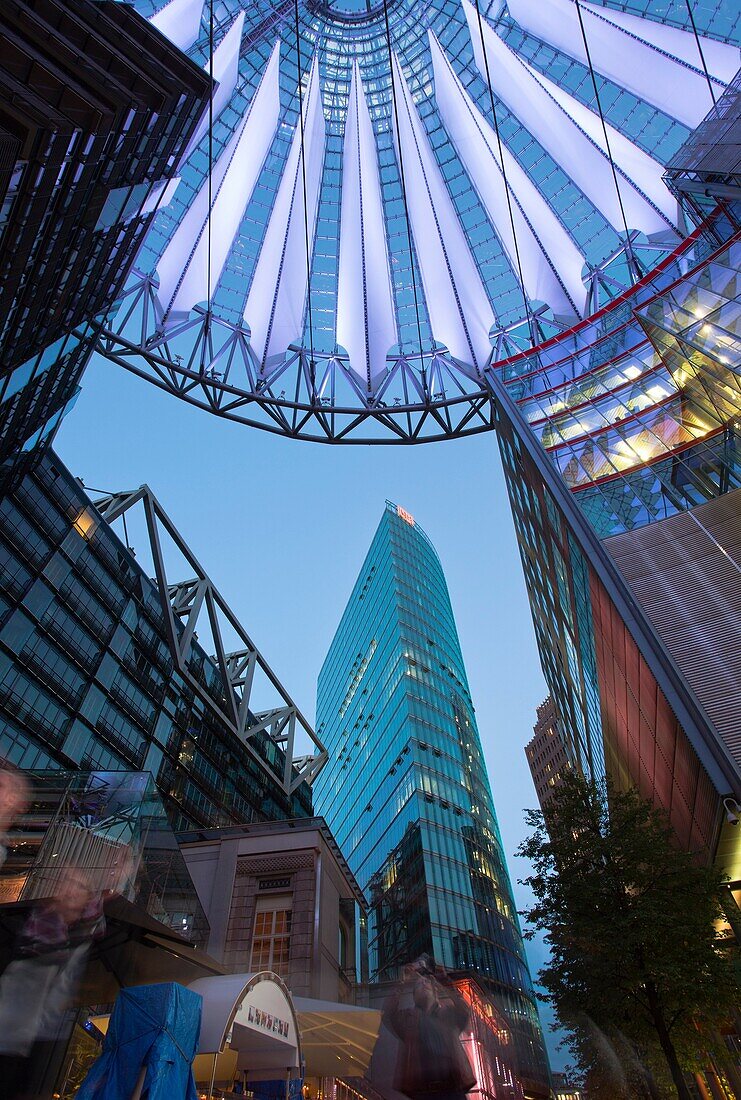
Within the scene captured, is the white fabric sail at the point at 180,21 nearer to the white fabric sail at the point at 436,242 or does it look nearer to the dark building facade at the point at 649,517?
the white fabric sail at the point at 436,242

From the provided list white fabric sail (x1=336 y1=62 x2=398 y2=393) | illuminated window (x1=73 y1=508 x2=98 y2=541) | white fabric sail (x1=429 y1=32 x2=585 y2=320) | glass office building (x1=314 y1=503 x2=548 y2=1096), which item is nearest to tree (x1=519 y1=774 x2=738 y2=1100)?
glass office building (x1=314 y1=503 x2=548 y2=1096)

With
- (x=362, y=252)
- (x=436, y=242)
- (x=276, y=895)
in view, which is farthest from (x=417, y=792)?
(x=436, y=242)

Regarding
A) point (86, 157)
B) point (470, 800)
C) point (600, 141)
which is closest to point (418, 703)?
point (470, 800)

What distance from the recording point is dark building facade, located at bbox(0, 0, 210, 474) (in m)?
12.9

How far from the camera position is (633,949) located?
12320 mm

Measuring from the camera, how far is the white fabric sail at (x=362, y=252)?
1105 inches

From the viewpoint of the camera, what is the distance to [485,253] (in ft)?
98.3

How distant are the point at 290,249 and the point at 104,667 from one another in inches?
937

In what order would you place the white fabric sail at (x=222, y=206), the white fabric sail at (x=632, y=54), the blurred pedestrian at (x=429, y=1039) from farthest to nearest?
the white fabric sail at (x=222, y=206) → the white fabric sail at (x=632, y=54) → the blurred pedestrian at (x=429, y=1039)

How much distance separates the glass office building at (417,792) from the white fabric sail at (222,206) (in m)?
35.9

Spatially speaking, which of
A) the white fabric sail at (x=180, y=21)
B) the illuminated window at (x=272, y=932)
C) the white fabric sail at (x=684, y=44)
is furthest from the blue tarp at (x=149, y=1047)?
the white fabric sail at (x=684, y=44)

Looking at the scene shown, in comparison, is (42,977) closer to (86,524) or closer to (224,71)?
(224,71)

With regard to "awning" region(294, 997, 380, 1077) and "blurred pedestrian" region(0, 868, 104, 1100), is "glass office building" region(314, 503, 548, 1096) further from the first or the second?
"blurred pedestrian" region(0, 868, 104, 1100)

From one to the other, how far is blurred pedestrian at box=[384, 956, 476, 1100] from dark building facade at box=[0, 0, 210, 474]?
49.7 feet
